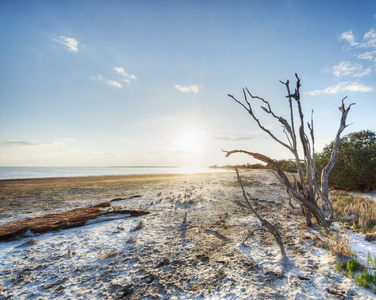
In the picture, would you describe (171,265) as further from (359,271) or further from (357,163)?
(357,163)

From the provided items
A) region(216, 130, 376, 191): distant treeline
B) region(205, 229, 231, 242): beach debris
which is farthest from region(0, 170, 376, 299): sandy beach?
region(216, 130, 376, 191): distant treeline

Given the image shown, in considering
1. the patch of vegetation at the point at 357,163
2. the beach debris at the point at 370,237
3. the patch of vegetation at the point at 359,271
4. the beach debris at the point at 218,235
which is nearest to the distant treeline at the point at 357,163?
the patch of vegetation at the point at 357,163

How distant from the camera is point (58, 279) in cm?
356

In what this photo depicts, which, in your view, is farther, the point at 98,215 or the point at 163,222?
the point at 98,215

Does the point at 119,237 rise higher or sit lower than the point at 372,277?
lower

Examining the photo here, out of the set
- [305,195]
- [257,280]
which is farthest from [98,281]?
[305,195]

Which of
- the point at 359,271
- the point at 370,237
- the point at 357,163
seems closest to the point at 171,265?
the point at 359,271

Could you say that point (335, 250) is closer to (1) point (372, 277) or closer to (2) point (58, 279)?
(1) point (372, 277)

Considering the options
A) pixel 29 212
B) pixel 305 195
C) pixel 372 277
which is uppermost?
pixel 305 195

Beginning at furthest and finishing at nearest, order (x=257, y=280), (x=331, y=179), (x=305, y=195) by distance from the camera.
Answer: (x=331, y=179), (x=305, y=195), (x=257, y=280)

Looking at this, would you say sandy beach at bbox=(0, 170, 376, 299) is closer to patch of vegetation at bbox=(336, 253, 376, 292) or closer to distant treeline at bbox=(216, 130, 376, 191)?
patch of vegetation at bbox=(336, 253, 376, 292)

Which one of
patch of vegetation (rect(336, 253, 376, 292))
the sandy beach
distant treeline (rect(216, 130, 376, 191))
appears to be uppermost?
distant treeline (rect(216, 130, 376, 191))

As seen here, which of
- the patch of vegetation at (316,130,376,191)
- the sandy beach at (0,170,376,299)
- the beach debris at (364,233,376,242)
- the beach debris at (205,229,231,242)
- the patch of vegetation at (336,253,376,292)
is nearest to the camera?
the patch of vegetation at (336,253,376,292)

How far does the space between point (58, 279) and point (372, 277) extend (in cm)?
563
